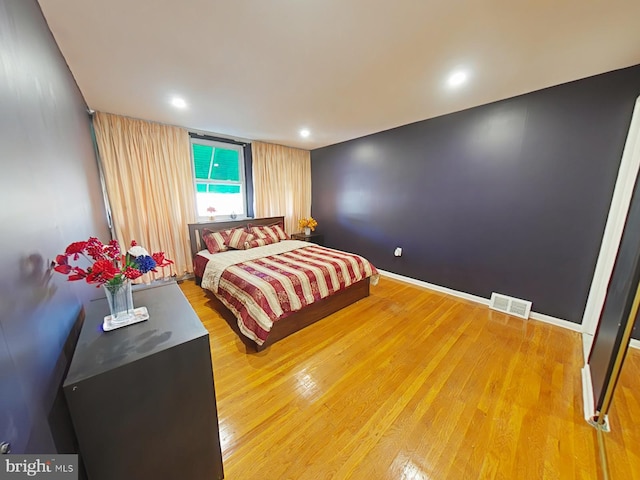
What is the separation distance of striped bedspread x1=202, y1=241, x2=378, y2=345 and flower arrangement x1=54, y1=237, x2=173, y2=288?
1.05 m

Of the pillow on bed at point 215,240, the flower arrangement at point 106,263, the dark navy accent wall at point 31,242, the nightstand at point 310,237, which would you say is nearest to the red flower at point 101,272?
the flower arrangement at point 106,263

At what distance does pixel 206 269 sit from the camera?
2.86 m

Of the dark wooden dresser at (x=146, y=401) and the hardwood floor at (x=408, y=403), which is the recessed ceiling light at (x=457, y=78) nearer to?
the hardwood floor at (x=408, y=403)

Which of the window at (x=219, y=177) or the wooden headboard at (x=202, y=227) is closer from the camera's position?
the wooden headboard at (x=202, y=227)

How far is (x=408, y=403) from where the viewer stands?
1.52 meters

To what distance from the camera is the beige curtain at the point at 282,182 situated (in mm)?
4121

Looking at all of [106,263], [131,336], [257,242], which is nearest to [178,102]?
[257,242]

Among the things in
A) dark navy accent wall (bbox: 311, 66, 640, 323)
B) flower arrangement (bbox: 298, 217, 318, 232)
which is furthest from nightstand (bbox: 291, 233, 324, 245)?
dark navy accent wall (bbox: 311, 66, 640, 323)

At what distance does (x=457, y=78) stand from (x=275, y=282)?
8.21 ft

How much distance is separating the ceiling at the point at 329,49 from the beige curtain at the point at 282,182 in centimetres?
158

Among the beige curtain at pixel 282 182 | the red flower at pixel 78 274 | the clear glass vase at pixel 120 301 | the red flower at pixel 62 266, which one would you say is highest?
the beige curtain at pixel 282 182

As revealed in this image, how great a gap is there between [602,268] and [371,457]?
265 cm

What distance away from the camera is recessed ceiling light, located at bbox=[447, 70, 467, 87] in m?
1.95

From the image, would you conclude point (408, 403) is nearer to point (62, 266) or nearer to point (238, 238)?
point (62, 266)
